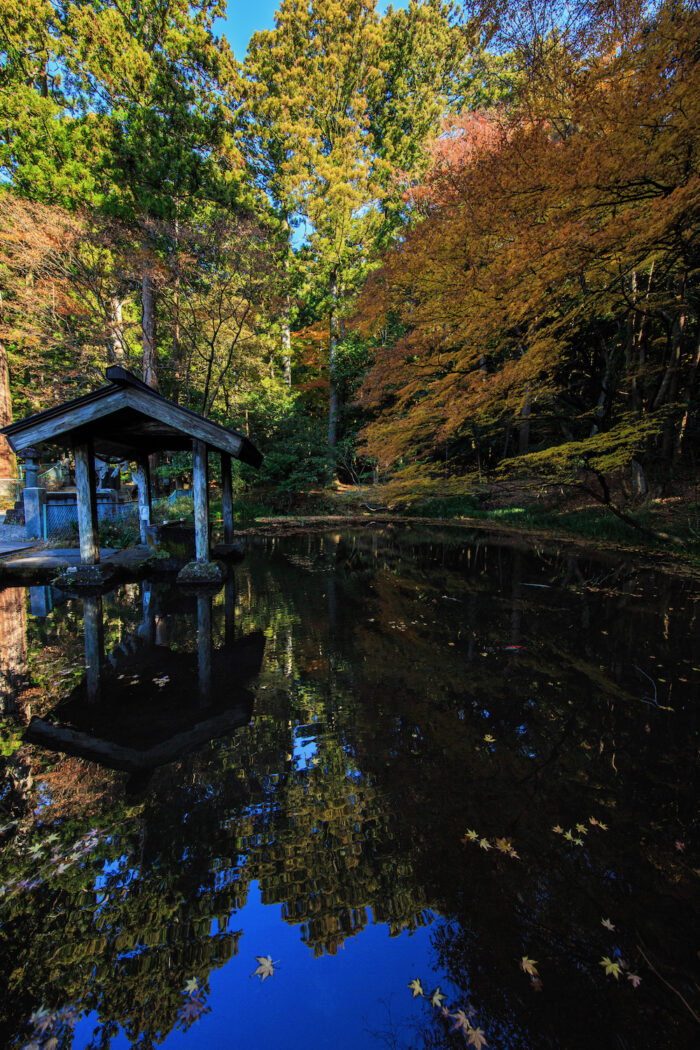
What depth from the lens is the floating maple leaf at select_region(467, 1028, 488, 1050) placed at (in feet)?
5.00

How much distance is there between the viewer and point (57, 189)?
17000 millimetres

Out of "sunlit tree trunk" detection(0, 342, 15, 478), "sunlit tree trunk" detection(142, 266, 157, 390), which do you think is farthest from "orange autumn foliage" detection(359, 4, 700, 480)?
"sunlit tree trunk" detection(0, 342, 15, 478)

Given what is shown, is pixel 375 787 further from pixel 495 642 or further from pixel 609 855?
pixel 495 642

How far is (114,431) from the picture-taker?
9805mm

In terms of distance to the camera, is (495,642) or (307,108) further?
(307,108)

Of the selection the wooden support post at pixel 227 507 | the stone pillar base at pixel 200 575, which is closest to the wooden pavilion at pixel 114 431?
the stone pillar base at pixel 200 575

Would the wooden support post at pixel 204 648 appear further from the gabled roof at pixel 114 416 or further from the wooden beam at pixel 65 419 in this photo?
the wooden beam at pixel 65 419

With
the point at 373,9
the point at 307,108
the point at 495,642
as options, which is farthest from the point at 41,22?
the point at 495,642

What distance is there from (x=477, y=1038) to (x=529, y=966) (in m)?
0.36

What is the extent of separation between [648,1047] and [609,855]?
2.89 feet

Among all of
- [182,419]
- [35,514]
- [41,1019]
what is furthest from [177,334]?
[41,1019]

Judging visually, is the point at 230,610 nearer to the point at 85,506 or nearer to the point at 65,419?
the point at 85,506

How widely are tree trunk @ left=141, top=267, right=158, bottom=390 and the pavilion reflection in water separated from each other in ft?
46.4

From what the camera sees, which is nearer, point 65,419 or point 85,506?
point 65,419
